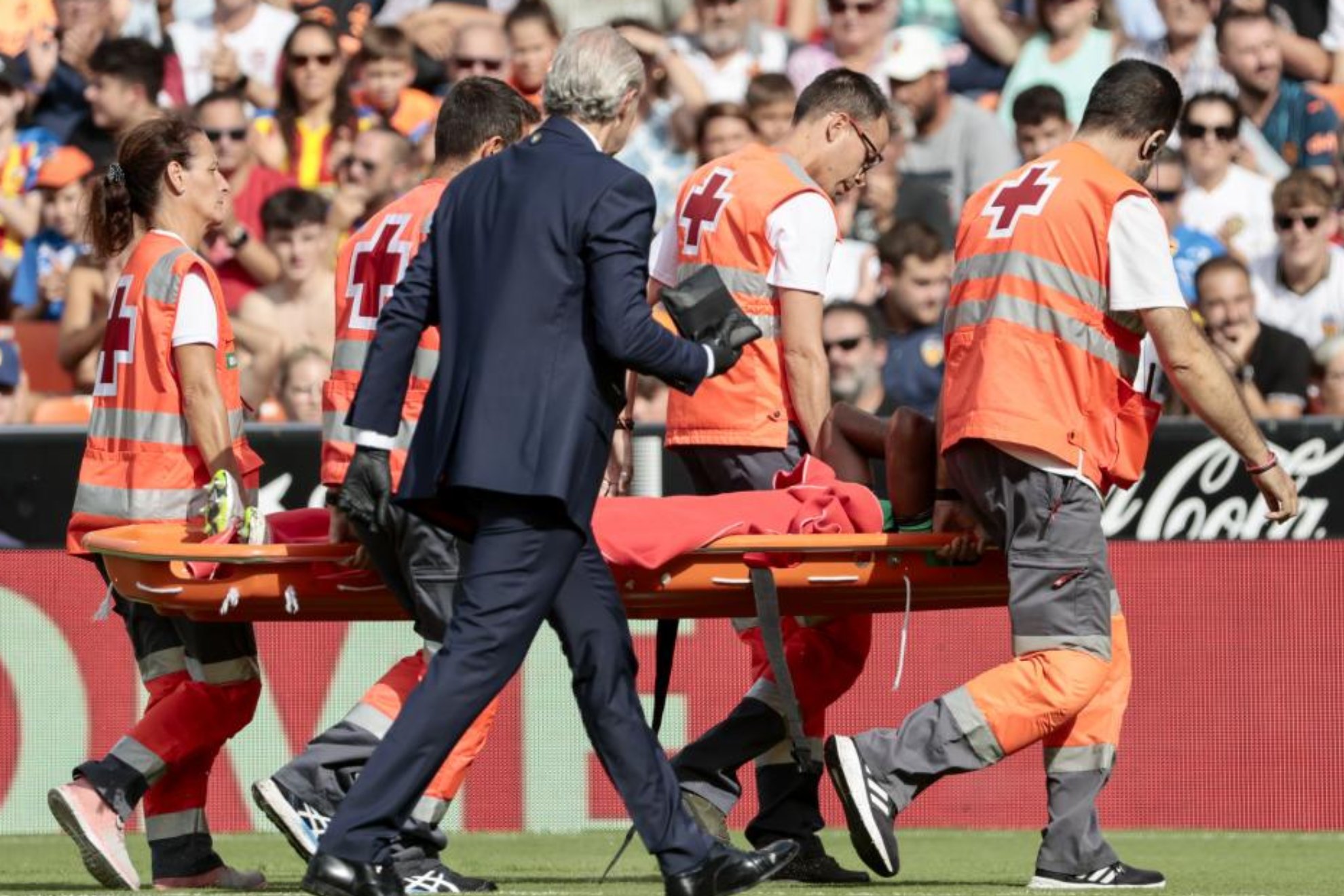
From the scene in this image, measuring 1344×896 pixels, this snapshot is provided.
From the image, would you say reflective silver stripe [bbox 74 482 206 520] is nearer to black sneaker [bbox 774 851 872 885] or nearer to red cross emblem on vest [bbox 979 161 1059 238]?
black sneaker [bbox 774 851 872 885]

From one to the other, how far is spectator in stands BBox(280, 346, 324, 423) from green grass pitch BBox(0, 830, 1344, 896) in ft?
6.96

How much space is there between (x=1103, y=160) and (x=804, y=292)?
41.0 inches

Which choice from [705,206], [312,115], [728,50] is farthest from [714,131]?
[705,206]

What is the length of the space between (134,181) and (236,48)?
6.08 metres

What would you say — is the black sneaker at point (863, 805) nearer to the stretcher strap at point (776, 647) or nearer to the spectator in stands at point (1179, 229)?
the stretcher strap at point (776, 647)

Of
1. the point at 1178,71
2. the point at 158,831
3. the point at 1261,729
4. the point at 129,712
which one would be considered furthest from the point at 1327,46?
the point at 158,831

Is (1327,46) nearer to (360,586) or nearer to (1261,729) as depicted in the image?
(1261,729)

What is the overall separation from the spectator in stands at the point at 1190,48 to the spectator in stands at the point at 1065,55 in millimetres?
177

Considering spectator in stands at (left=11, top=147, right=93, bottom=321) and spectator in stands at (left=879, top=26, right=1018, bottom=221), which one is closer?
spectator in stands at (left=879, top=26, right=1018, bottom=221)

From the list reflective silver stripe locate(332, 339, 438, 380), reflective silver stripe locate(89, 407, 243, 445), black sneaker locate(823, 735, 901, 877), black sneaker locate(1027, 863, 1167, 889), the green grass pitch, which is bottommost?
the green grass pitch

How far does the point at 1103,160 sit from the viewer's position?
22.3 ft

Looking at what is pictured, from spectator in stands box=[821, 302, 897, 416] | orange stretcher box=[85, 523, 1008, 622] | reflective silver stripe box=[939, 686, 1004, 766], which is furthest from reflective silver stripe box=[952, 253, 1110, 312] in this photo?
spectator in stands box=[821, 302, 897, 416]

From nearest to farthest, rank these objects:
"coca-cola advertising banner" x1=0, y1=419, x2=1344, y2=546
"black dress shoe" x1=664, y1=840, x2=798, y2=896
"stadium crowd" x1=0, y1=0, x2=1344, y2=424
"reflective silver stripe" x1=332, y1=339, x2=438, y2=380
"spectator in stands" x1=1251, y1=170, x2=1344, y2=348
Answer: "black dress shoe" x1=664, y1=840, x2=798, y2=896, "reflective silver stripe" x1=332, y1=339, x2=438, y2=380, "coca-cola advertising banner" x1=0, y1=419, x2=1344, y2=546, "stadium crowd" x1=0, y1=0, x2=1344, y2=424, "spectator in stands" x1=1251, y1=170, x2=1344, y2=348

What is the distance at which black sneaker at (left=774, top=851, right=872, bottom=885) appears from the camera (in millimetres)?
7355
